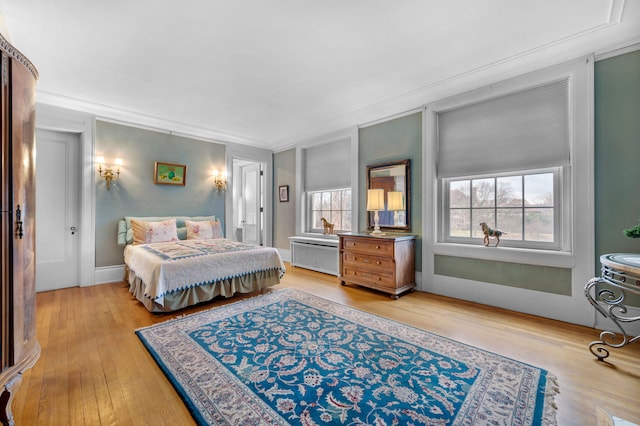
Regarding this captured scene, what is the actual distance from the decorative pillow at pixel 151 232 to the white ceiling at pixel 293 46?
1.77 metres

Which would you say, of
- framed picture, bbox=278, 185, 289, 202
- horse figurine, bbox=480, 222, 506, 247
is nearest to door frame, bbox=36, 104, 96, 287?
framed picture, bbox=278, 185, 289, 202

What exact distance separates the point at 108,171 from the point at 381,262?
13.9 feet

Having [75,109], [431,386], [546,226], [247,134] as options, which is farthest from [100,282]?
[546,226]

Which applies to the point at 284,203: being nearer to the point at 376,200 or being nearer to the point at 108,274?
the point at 376,200

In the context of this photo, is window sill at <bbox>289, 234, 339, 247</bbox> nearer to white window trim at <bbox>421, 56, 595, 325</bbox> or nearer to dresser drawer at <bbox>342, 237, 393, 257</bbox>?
dresser drawer at <bbox>342, 237, 393, 257</bbox>

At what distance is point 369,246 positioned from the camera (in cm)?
383

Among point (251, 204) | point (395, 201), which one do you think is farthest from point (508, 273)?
point (251, 204)

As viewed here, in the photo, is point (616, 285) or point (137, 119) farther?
point (137, 119)

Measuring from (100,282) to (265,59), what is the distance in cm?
398

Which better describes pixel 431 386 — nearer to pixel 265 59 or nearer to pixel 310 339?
pixel 310 339

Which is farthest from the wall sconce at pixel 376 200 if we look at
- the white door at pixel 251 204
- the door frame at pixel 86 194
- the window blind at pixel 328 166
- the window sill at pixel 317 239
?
the door frame at pixel 86 194

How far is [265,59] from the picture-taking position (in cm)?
288

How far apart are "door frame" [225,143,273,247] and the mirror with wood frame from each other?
2676 mm

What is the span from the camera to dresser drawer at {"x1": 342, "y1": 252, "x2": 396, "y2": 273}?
360cm
